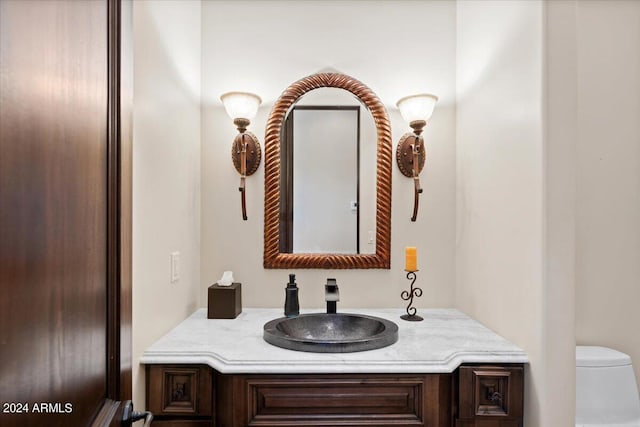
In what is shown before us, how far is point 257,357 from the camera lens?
124 cm

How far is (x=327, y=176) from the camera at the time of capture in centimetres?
184

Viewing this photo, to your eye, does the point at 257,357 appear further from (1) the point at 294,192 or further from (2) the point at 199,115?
(2) the point at 199,115

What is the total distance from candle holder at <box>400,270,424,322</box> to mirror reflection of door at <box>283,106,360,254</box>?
301 millimetres

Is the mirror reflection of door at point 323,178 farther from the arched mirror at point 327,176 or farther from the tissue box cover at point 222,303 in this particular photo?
the tissue box cover at point 222,303

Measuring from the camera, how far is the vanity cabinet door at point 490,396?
4.10ft

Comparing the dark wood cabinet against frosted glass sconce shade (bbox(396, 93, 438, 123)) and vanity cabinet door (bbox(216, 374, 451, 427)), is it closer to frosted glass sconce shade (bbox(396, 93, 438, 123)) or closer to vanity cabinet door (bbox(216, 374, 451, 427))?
vanity cabinet door (bbox(216, 374, 451, 427))

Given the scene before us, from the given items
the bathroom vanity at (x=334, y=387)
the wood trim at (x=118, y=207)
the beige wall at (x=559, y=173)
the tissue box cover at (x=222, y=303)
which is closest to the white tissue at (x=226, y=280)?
the tissue box cover at (x=222, y=303)

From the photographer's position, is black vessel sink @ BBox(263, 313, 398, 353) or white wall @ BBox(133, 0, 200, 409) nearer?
white wall @ BBox(133, 0, 200, 409)

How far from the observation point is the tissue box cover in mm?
1656

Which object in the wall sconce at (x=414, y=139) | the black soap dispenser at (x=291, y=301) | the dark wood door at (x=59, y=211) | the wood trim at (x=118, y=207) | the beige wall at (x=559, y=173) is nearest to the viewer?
the dark wood door at (x=59, y=211)

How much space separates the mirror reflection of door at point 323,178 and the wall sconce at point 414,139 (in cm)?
21

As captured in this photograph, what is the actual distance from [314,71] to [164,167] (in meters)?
0.88

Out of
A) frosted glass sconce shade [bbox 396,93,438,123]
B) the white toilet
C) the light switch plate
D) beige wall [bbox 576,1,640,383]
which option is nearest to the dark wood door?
the light switch plate

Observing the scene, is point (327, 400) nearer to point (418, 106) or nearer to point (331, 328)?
point (331, 328)
